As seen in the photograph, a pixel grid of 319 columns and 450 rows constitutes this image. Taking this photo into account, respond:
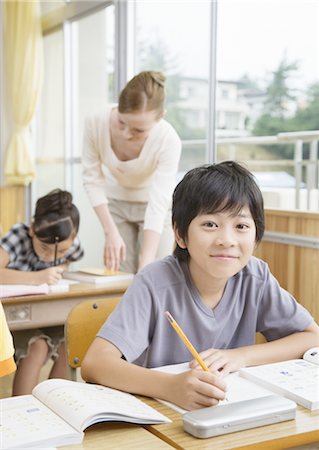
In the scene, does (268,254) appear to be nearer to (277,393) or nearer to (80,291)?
(80,291)

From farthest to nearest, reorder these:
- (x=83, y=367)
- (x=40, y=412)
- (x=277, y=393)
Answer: (x=83, y=367)
(x=277, y=393)
(x=40, y=412)

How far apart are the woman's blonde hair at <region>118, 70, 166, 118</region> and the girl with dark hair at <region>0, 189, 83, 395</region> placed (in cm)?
49

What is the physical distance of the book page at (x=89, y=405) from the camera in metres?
1.03

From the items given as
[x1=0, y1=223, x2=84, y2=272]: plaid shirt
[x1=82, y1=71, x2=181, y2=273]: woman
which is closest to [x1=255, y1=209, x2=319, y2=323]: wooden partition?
[x1=82, y1=71, x2=181, y2=273]: woman

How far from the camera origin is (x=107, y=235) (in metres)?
2.82

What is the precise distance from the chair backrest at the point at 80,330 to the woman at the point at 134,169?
96 cm

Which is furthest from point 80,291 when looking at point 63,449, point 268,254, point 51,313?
point 63,449

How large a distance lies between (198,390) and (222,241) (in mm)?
421

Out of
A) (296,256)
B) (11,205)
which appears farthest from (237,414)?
(11,205)

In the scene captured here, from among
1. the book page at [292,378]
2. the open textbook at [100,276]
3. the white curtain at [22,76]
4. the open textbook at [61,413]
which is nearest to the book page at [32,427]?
the open textbook at [61,413]

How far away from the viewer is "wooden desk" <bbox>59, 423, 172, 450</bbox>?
0.98 m

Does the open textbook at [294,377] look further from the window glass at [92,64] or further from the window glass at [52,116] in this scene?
the window glass at [52,116]

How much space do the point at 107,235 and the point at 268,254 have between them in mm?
787

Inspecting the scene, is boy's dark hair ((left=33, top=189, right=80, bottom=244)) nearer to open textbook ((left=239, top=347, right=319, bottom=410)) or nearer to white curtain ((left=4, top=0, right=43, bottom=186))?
open textbook ((left=239, top=347, right=319, bottom=410))
